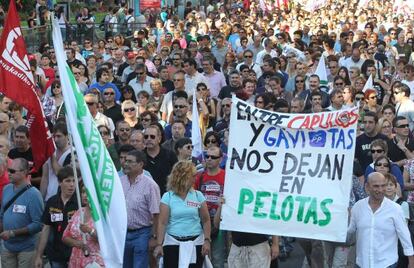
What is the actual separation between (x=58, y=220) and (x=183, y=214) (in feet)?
3.73

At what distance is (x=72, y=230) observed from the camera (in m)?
9.77

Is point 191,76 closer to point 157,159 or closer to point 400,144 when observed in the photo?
point 400,144

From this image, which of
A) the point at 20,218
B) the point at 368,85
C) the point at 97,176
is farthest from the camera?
the point at 368,85

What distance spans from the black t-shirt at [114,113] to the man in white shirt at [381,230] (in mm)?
5758

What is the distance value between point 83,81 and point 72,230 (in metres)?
8.52

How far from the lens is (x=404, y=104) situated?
622 inches

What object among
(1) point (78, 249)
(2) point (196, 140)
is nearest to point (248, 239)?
(1) point (78, 249)

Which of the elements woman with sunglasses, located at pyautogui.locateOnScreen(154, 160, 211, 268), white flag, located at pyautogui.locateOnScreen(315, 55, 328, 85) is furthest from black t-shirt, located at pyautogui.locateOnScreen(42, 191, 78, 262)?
white flag, located at pyautogui.locateOnScreen(315, 55, 328, 85)

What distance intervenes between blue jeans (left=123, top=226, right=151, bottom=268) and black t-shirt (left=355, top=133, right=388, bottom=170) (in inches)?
128

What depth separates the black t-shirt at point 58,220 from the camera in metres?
10.1

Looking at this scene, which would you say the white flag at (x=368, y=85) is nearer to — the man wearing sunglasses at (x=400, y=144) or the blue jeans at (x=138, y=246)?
the man wearing sunglasses at (x=400, y=144)

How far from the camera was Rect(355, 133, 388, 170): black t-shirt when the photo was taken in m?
12.9

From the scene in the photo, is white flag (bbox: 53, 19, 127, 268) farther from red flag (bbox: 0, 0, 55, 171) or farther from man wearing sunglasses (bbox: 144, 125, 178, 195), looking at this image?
man wearing sunglasses (bbox: 144, 125, 178, 195)

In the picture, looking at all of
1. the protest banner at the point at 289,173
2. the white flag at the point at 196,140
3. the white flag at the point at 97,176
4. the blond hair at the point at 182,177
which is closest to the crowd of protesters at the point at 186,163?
the blond hair at the point at 182,177
